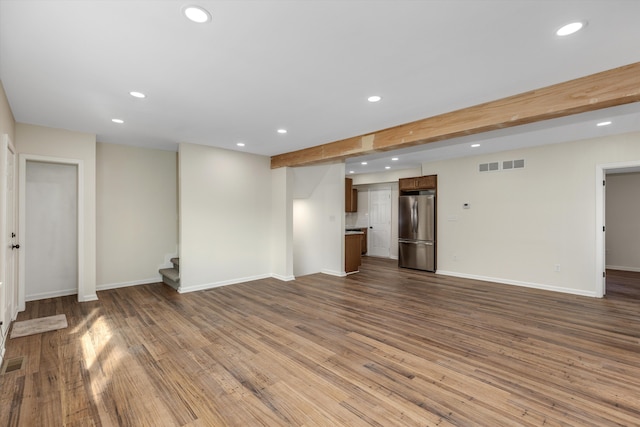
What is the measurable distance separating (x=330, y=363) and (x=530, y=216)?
490 centimetres

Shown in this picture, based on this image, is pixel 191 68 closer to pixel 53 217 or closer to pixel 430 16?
pixel 430 16

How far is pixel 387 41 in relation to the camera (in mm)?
2080

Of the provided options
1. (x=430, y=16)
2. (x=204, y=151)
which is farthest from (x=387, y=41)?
(x=204, y=151)

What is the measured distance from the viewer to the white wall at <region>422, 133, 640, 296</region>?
4930 mm

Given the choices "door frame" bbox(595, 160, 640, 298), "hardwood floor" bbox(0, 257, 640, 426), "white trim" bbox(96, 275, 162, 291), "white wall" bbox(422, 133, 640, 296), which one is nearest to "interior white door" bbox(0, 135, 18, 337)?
"hardwood floor" bbox(0, 257, 640, 426)

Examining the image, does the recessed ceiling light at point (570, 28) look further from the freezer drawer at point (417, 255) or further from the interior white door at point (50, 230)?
the interior white door at point (50, 230)

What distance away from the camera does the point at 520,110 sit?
2951 mm

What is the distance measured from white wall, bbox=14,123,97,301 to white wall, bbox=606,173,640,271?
36.4 feet

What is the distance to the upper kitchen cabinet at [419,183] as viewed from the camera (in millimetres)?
6784

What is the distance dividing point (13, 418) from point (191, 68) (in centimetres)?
281

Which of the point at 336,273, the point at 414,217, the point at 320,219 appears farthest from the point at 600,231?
the point at 320,219

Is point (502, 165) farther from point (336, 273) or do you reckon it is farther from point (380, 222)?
point (380, 222)

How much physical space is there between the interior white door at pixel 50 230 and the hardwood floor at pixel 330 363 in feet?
1.37

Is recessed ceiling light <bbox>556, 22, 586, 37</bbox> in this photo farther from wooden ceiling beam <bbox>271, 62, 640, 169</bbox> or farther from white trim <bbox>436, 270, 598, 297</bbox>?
white trim <bbox>436, 270, 598, 297</bbox>
